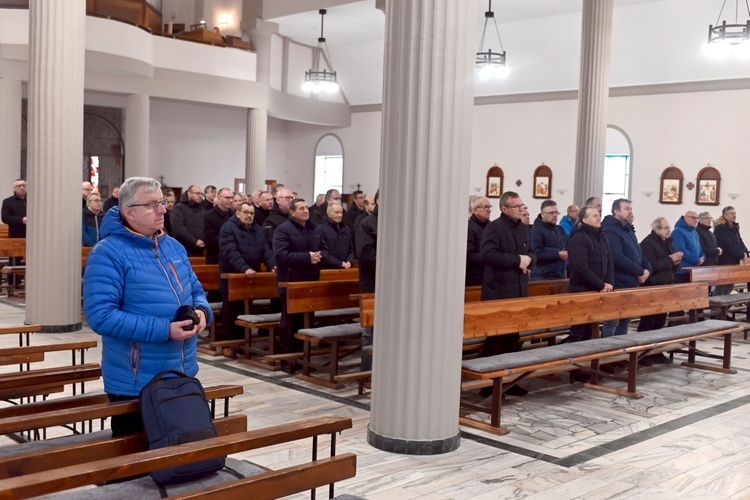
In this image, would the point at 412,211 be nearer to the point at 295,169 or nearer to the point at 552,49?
the point at 552,49

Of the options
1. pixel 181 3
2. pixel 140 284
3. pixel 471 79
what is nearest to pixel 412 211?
pixel 471 79

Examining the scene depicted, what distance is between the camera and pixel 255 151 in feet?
68.3

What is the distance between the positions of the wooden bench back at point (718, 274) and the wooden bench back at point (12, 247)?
29.6ft

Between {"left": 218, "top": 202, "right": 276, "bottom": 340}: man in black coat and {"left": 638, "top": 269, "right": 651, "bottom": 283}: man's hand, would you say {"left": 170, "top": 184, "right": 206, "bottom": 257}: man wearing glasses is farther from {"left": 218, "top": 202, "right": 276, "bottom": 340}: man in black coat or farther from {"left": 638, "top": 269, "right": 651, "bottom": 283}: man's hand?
{"left": 638, "top": 269, "right": 651, "bottom": 283}: man's hand

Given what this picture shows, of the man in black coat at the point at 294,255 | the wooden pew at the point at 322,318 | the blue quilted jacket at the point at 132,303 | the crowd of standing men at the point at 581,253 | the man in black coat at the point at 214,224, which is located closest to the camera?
the blue quilted jacket at the point at 132,303

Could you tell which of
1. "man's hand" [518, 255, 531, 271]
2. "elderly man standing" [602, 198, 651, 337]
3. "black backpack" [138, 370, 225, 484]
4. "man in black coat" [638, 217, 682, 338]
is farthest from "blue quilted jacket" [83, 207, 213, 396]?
"man in black coat" [638, 217, 682, 338]

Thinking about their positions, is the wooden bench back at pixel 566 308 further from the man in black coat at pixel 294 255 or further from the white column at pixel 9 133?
the white column at pixel 9 133

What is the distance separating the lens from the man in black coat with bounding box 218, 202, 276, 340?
8.26 meters

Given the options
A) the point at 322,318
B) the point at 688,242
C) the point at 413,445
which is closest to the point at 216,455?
the point at 413,445

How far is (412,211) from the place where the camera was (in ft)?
16.8

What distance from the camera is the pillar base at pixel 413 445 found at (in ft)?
16.9

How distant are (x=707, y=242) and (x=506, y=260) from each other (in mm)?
6151

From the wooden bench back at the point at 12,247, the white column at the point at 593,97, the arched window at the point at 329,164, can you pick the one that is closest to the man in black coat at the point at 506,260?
the white column at the point at 593,97

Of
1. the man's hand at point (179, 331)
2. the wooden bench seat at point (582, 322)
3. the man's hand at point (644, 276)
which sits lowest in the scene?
the wooden bench seat at point (582, 322)
